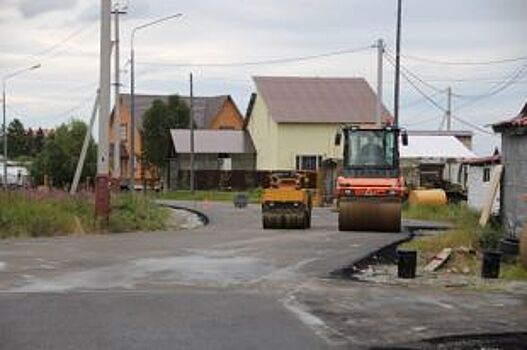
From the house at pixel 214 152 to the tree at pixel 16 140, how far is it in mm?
72451

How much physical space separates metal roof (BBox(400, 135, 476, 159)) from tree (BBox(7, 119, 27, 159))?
93264mm

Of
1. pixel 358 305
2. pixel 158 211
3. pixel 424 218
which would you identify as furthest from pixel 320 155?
pixel 358 305

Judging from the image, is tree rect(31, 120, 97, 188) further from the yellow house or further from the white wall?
the white wall

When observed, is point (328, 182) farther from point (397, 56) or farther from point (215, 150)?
point (215, 150)

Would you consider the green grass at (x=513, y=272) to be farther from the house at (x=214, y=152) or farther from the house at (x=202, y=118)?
the house at (x=202, y=118)

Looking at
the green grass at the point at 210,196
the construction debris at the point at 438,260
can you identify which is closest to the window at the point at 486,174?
the green grass at the point at 210,196

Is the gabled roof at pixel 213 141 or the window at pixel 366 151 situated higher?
the gabled roof at pixel 213 141

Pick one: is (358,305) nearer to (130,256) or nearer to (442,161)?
(130,256)

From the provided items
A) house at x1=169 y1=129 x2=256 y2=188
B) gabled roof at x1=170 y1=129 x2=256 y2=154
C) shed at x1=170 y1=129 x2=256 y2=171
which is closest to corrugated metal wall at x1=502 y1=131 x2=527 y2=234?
house at x1=169 y1=129 x2=256 y2=188

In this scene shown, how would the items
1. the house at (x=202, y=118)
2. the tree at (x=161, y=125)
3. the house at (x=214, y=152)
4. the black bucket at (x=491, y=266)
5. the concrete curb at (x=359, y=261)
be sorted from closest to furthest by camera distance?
the black bucket at (x=491, y=266) < the concrete curb at (x=359, y=261) < the house at (x=214, y=152) < the tree at (x=161, y=125) < the house at (x=202, y=118)

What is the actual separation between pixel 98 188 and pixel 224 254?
32.3 ft

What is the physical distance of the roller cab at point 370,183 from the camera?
31.1 m

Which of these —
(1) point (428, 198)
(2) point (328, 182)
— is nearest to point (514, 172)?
(1) point (428, 198)

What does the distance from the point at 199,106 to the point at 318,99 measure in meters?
20.8
